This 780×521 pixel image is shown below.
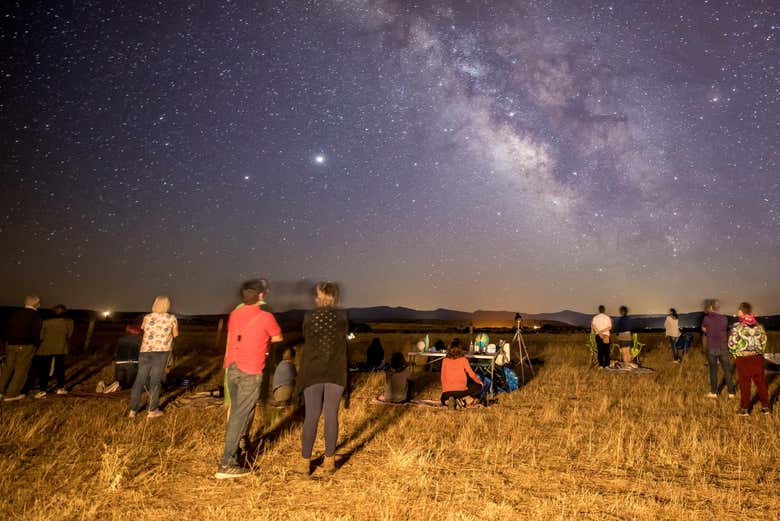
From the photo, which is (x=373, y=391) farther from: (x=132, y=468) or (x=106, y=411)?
(x=132, y=468)

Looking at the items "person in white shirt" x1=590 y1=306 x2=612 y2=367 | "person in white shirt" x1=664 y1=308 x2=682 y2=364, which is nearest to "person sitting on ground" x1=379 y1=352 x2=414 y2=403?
"person in white shirt" x1=590 y1=306 x2=612 y2=367

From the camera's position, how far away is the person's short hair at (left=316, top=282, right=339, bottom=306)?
5305 millimetres

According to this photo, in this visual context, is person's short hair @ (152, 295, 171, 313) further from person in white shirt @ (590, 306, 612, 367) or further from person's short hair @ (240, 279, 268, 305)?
person in white shirt @ (590, 306, 612, 367)

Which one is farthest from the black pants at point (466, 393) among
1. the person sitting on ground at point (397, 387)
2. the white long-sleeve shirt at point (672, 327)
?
the white long-sleeve shirt at point (672, 327)

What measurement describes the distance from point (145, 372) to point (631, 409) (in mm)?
8562

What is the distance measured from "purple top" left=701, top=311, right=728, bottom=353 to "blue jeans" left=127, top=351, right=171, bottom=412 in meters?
9.88

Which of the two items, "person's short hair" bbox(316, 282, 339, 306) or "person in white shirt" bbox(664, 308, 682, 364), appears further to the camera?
"person in white shirt" bbox(664, 308, 682, 364)

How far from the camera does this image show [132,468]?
5.62 meters

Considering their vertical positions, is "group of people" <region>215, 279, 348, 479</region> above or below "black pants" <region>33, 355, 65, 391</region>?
above

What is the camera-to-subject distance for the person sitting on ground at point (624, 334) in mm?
16109

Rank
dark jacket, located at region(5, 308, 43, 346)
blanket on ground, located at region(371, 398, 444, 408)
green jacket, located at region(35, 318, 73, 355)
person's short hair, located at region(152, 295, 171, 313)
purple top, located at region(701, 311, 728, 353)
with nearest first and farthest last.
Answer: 1. person's short hair, located at region(152, 295, 171, 313)
2. dark jacket, located at region(5, 308, 43, 346)
3. blanket on ground, located at region(371, 398, 444, 408)
4. purple top, located at region(701, 311, 728, 353)
5. green jacket, located at region(35, 318, 73, 355)

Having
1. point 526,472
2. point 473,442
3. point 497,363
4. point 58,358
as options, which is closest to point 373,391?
point 497,363

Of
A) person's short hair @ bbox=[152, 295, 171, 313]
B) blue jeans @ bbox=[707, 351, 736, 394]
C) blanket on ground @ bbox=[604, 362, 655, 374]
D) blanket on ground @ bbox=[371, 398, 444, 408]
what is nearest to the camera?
person's short hair @ bbox=[152, 295, 171, 313]

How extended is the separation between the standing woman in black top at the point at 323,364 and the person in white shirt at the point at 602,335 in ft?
41.5
